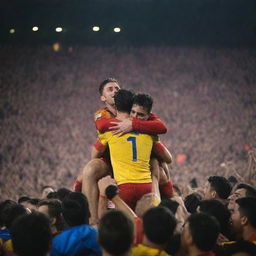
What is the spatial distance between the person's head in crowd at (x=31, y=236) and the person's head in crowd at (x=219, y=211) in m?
1.54

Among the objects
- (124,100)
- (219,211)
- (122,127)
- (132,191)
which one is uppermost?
(124,100)

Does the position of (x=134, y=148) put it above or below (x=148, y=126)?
below

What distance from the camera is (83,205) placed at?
15.2 feet

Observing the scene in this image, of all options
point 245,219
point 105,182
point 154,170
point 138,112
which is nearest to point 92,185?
point 105,182

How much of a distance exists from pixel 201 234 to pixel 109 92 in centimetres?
284

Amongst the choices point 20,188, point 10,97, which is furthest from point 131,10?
point 20,188

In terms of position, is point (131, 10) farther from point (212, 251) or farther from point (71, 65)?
point (212, 251)

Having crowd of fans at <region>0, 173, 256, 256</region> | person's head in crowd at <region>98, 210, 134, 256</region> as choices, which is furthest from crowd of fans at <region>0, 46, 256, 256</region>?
person's head in crowd at <region>98, 210, 134, 256</region>

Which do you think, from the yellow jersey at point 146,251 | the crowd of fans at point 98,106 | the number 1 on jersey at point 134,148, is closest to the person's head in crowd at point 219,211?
the yellow jersey at point 146,251

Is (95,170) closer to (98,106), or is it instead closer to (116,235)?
(116,235)

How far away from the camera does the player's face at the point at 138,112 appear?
5754 mm

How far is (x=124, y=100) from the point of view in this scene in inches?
228

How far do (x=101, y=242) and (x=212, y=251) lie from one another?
3.42 feet

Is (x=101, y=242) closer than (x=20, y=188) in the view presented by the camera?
Yes
